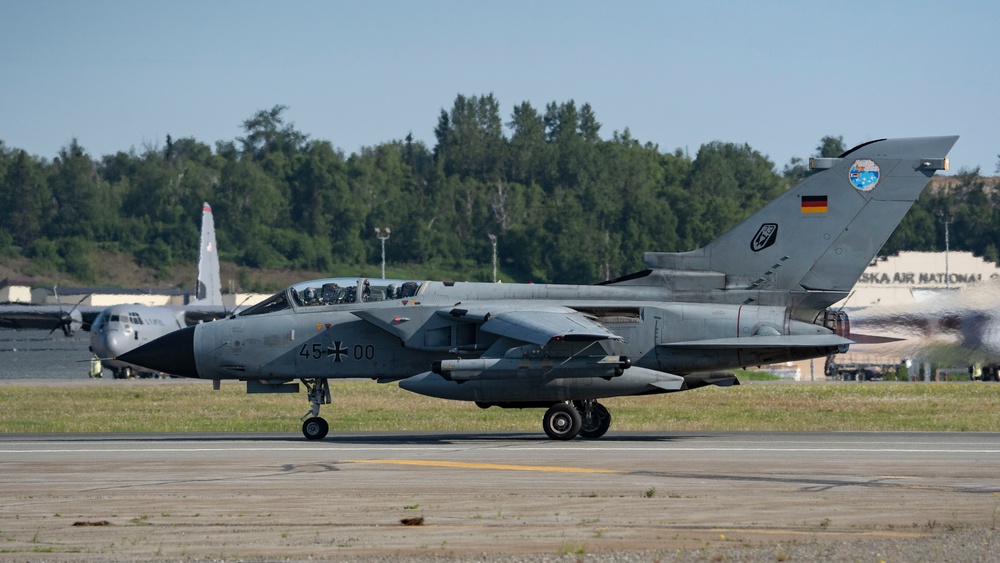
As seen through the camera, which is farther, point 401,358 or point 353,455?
point 401,358

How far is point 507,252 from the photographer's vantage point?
356ft

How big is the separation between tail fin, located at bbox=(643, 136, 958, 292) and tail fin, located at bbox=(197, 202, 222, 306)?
40.5 m

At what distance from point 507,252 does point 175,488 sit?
9391 cm

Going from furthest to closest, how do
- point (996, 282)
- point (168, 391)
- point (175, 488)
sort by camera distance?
point (168, 391)
point (996, 282)
point (175, 488)

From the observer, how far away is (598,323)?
2212cm

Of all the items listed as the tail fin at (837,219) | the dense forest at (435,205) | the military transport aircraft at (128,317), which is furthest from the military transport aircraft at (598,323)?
the dense forest at (435,205)

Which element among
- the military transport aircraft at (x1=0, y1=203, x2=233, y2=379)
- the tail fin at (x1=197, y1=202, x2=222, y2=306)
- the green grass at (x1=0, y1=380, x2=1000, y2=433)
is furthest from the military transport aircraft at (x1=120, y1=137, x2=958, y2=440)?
the tail fin at (x1=197, y1=202, x2=222, y2=306)

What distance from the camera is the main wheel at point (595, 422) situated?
2240 centimetres

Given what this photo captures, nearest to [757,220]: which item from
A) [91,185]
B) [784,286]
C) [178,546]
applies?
[784,286]

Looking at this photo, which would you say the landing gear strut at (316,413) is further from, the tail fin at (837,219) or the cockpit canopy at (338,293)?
the tail fin at (837,219)

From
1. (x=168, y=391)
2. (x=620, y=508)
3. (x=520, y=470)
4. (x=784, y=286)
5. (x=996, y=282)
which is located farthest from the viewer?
(x=168, y=391)

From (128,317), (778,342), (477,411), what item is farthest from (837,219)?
(128,317)

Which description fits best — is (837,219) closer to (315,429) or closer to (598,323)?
(598,323)

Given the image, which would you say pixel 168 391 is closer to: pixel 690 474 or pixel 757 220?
pixel 757 220
